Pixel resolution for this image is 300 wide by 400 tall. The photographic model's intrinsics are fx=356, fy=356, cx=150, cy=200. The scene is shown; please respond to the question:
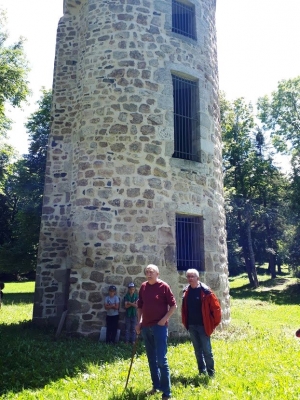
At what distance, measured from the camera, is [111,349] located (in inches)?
269

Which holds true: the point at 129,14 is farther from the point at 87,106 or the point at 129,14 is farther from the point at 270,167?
the point at 270,167

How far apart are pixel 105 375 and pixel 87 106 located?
644 cm

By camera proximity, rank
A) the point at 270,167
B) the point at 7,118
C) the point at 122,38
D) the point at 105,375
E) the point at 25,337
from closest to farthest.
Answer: the point at 105,375, the point at 25,337, the point at 122,38, the point at 7,118, the point at 270,167

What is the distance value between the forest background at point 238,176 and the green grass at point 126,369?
1429 centimetres

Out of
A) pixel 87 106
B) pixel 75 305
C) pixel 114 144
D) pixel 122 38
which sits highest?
pixel 122 38

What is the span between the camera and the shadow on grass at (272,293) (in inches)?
861

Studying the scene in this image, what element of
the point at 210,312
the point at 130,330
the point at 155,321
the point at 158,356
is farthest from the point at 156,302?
the point at 130,330

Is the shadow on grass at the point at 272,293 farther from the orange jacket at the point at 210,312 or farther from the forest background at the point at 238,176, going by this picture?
the orange jacket at the point at 210,312

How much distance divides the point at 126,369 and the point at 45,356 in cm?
159

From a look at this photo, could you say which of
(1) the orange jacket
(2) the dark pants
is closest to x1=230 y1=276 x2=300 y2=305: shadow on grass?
(2) the dark pants

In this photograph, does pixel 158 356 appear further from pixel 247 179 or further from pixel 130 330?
pixel 247 179

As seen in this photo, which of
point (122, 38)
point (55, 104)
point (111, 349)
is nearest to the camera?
point (111, 349)

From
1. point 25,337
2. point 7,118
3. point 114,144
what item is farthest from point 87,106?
point 7,118

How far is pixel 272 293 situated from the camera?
24.8 m
